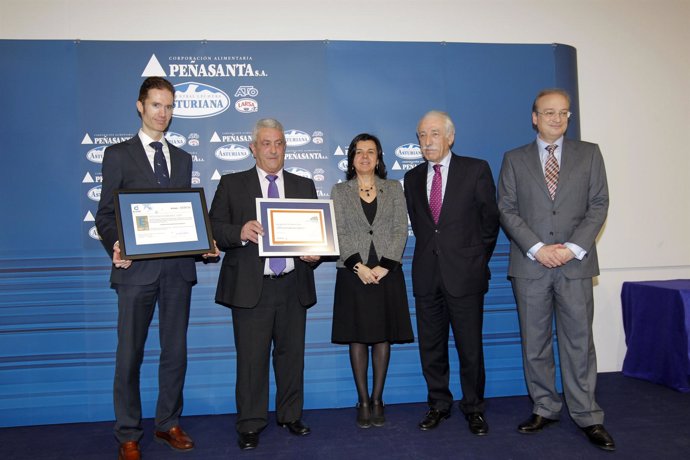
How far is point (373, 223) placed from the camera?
3.32 m

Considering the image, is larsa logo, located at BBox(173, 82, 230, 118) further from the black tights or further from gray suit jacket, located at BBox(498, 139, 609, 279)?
gray suit jacket, located at BBox(498, 139, 609, 279)

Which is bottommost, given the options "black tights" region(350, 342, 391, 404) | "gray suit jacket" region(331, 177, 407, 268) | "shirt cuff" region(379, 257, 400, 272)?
"black tights" region(350, 342, 391, 404)

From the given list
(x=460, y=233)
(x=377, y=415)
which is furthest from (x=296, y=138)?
(x=377, y=415)

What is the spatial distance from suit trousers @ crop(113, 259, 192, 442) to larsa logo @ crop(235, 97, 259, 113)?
1429 mm

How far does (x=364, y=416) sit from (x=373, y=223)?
1318 millimetres

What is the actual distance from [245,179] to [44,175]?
5.40 ft

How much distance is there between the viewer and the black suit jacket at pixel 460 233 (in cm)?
328

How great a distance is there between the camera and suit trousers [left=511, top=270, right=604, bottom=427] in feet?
10.3

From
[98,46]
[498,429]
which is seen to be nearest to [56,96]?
[98,46]

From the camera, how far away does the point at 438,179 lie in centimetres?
340

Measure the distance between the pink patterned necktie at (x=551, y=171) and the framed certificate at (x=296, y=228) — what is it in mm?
1400

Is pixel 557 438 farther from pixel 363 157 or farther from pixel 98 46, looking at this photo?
pixel 98 46

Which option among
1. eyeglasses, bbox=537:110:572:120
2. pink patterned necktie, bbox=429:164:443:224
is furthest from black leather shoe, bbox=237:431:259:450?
eyeglasses, bbox=537:110:572:120

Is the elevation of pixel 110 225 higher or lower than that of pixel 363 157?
lower
